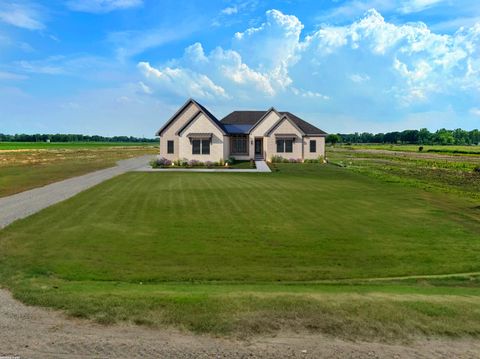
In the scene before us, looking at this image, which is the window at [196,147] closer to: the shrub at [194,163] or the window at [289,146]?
the shrub at [194,163]

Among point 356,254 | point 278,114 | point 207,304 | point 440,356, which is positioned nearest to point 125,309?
point 207,304

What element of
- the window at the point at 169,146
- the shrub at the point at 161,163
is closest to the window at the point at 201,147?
the shrub at the point at 161,163

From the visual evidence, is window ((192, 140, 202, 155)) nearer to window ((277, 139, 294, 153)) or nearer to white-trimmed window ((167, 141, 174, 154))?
white-trimmed window ((167, 141, 174, 154))

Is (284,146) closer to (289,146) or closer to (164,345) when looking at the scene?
(289,146)

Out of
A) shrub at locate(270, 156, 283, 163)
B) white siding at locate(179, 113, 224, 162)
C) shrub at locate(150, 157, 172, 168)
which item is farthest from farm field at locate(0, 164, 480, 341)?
shrub at locate(270, 156, 283, 163)

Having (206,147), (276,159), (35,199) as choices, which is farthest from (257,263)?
(276,159)

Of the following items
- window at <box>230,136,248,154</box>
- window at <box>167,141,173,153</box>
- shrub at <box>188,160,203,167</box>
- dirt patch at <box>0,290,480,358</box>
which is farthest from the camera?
window at <box>230,136,248,154</box>
